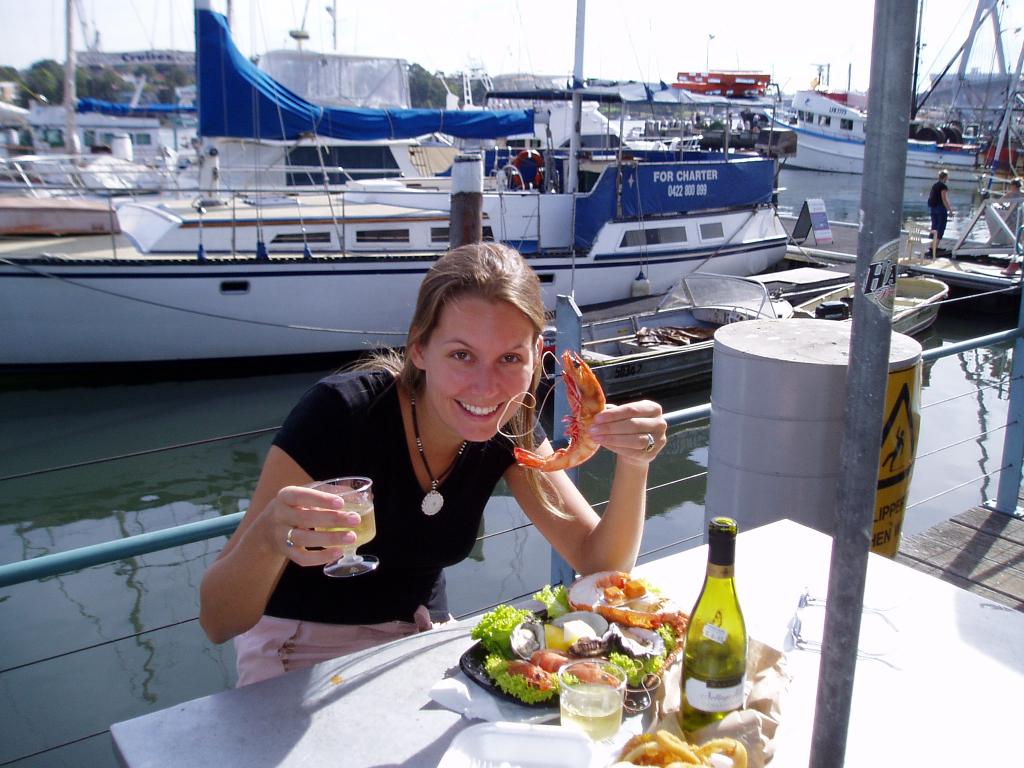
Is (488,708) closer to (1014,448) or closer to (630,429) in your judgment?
(630,429)

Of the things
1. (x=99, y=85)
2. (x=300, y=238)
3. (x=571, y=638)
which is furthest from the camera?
(x=99, y=85)

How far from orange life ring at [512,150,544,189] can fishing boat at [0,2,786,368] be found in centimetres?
52

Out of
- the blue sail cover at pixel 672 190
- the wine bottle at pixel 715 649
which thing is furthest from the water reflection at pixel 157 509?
the blue sail cover at pixel 672 190

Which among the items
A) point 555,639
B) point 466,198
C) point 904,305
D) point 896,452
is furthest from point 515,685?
point 904,305

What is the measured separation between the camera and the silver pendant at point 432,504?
2172 millimetres

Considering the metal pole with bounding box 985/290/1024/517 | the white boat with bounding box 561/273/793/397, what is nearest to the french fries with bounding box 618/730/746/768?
the metal pole with bounding box 985/290/1024/517

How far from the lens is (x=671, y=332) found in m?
12.1

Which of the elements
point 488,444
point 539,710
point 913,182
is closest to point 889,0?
point 539,710

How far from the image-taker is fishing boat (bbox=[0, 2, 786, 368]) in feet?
39.2

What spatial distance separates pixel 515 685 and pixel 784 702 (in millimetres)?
553

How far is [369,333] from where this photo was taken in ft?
42.6

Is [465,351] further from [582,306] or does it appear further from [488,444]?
[582,306]

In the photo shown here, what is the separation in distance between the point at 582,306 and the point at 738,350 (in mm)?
11428

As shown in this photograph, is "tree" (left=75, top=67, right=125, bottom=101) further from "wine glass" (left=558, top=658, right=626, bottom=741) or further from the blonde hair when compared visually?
"wine glass" (left=558, top=658, right=626, bottom=741)
